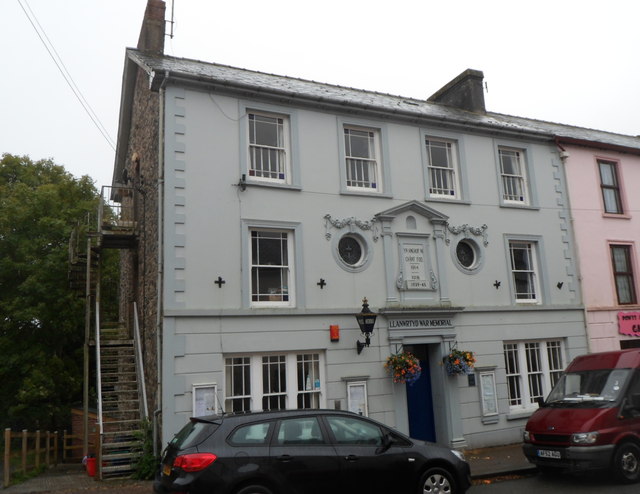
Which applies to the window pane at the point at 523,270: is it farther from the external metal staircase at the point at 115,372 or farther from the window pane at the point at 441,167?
the external metal staircase at the point at 115,372

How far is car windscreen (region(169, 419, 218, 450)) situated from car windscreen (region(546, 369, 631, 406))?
6.60 m

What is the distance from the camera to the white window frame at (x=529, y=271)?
1511cm

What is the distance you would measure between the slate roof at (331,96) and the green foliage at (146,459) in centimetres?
708

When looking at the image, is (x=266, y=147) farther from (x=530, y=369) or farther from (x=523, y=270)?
(x=530, y=369)

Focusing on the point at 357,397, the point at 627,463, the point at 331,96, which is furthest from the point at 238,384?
the point at 331,96

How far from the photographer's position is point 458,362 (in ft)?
42.8

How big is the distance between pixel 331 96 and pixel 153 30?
5586mm

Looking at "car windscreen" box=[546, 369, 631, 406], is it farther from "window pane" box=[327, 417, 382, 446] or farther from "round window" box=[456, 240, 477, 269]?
"window pane" box=[327, 417, 382, 446]

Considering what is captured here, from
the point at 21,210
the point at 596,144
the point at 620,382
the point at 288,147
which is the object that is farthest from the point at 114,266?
the point at 620,382

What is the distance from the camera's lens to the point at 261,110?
504 inches

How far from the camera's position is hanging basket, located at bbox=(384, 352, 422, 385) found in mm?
12352

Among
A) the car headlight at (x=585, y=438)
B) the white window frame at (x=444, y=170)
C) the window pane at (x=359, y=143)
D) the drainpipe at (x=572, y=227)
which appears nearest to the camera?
the car headlight at (x=585, y=438)

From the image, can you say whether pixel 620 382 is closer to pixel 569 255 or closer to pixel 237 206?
pixel 569 255

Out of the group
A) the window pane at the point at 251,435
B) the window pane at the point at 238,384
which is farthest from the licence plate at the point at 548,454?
the window pane at the point at 238,384
